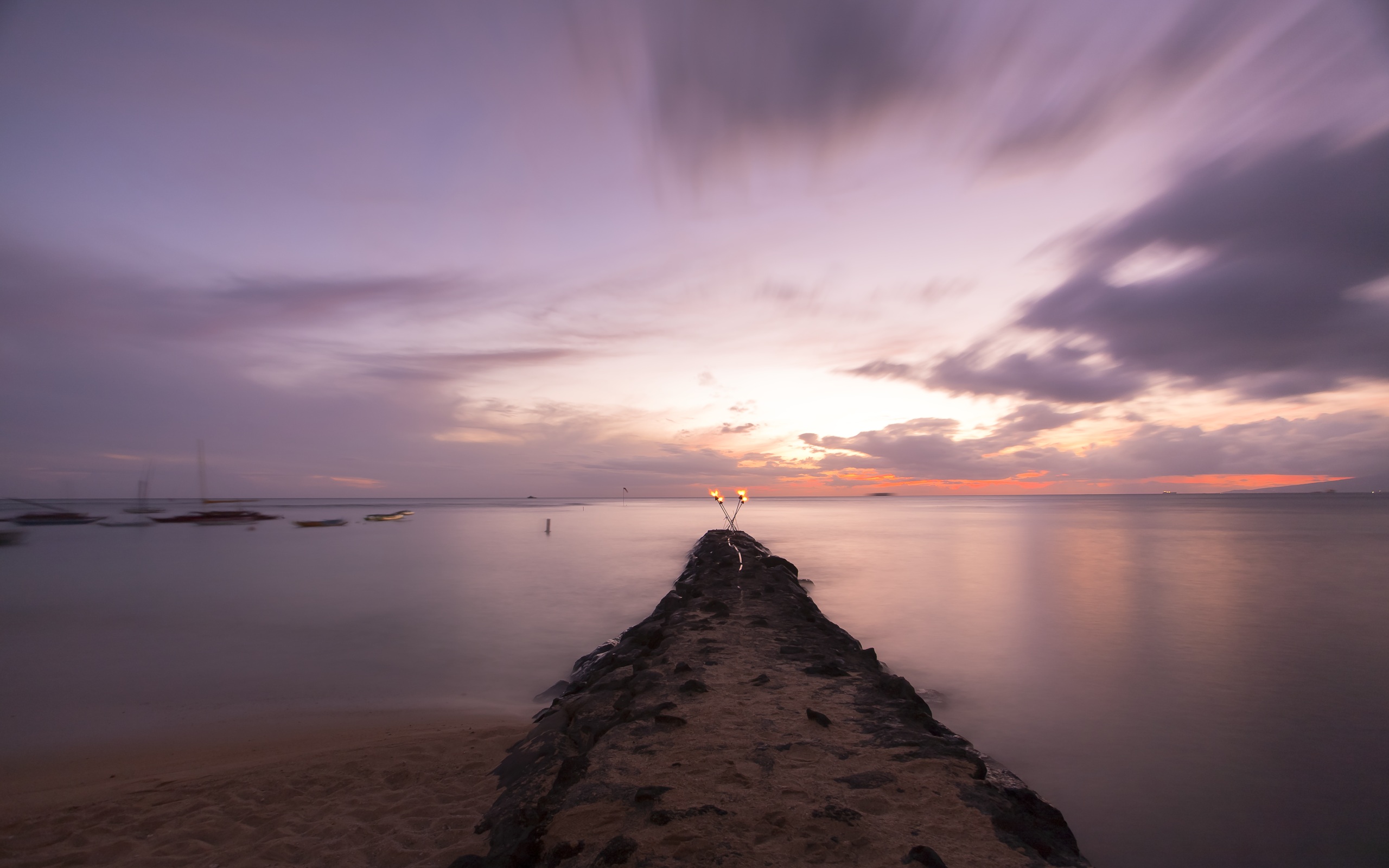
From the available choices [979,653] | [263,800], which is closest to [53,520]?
[263,800]

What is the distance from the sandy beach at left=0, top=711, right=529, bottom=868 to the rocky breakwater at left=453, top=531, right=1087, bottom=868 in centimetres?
61

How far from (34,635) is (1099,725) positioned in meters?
25.1

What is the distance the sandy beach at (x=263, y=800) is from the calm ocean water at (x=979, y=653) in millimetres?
1738

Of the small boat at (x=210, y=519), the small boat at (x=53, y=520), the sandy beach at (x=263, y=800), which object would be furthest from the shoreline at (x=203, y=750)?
the small boat at (x=53, y=520)

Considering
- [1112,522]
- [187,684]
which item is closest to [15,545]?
[187,684]

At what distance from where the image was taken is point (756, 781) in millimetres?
5520

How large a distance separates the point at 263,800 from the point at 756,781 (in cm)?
517

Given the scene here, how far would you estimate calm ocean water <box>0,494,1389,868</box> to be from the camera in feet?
24.2

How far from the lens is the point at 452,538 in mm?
48844

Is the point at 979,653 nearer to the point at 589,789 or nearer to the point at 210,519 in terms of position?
the point at 589,789

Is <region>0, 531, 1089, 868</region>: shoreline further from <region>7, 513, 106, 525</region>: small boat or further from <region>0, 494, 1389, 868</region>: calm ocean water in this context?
<region>7, 513, 106, 525</region>: small boat

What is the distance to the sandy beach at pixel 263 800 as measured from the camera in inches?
214

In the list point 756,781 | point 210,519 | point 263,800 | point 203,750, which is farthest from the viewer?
point 210,519

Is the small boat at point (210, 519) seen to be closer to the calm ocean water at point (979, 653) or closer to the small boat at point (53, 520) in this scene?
the small boat at point (53, 520)
